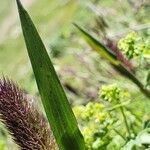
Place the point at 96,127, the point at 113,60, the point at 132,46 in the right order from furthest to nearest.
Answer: the point at 113,60 → the point at 96,127 → the point at 132,46

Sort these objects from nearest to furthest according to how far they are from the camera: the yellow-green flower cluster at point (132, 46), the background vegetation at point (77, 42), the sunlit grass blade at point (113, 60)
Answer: the yellow-green flower cluster at point (132, 46)
the sunlit grass blade at point (113, 60)
the background vegetation at point (77, 42)

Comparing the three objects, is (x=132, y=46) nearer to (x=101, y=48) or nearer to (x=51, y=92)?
(x=101, y=48)

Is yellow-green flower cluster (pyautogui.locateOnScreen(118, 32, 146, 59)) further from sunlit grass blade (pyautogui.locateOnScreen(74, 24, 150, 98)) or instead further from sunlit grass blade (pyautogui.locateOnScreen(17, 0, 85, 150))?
sunlit grass blade (pyautogui.locateOnScreen(17, 0, 85, 150))

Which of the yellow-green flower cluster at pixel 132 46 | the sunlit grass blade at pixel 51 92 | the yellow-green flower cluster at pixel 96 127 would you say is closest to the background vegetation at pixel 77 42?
the yellow-green flower cluster at pixel 132 46

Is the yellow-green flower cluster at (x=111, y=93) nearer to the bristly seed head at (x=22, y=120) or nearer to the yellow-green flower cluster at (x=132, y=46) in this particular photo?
the yellow-green flower cluster at (x=132, y=46)

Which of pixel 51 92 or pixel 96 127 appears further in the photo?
pixel 96 127

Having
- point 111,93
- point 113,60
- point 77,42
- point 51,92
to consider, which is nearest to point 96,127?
point 111,93
